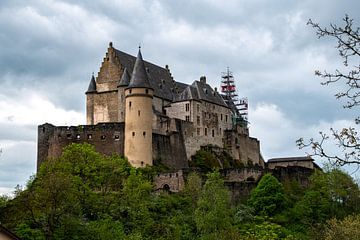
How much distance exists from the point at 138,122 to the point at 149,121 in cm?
113

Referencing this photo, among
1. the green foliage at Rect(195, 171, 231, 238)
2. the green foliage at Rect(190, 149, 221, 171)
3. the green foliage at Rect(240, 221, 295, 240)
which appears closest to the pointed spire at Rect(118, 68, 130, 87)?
the green foliage at Rect(190, 149, 221, 171)

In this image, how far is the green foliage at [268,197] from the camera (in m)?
63.9

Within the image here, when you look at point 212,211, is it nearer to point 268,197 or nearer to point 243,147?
point 268,197

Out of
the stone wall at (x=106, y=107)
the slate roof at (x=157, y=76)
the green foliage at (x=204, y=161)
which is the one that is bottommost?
A: the green foliage at (x=204, y=161)

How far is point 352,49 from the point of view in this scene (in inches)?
484

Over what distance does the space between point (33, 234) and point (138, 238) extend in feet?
22.8

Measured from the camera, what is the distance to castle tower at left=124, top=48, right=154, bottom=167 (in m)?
66.6

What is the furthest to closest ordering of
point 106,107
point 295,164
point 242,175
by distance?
point 295,164
point 106,107
point 242,175

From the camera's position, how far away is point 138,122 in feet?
220

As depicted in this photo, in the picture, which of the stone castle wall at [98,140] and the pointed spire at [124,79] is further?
the pointed spire at [124,79]

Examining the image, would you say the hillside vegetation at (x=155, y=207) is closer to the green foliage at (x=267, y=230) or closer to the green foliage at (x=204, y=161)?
the green foliage at (x=267, y=230)

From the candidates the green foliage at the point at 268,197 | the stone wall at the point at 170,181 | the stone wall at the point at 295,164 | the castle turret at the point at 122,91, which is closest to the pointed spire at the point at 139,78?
the castle turret at the point at 122,91

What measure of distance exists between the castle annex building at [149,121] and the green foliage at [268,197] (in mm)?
10610

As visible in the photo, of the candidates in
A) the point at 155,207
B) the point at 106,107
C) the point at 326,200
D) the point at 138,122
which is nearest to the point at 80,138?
the point at 106,107
